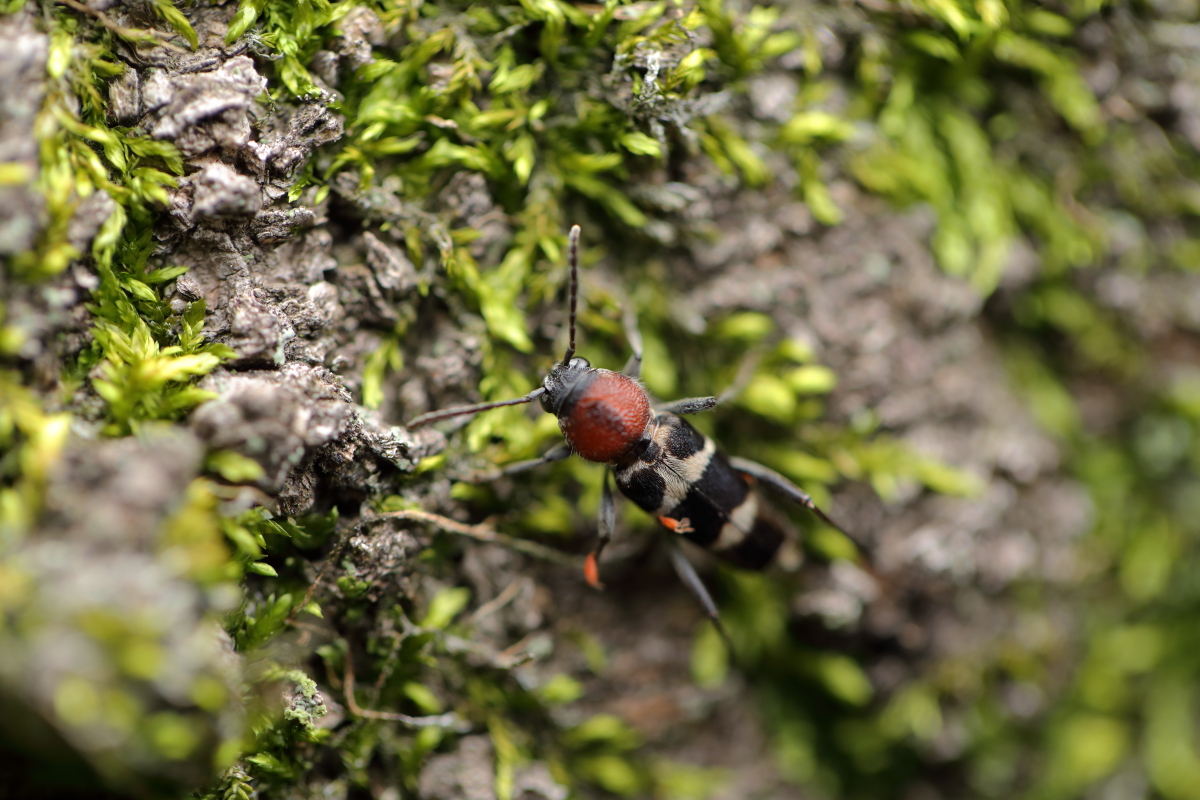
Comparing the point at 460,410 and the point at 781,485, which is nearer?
the point at 460,410

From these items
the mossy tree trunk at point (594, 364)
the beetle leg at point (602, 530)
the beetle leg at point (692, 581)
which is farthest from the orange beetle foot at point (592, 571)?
the beetle leg at point (692, 581)

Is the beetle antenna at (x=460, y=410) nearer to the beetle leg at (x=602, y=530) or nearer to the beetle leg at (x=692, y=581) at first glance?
the beetle leg at (x=602, y=530)

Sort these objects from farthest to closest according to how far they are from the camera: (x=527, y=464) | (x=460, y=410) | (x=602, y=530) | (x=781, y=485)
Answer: (x=781, y=485) < (x=602, y=530) < (x=527, y=464) < (x=460, y=410)

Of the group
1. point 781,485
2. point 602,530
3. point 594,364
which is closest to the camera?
point 602,530

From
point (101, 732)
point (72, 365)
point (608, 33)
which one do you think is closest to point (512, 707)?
point (101, 732)

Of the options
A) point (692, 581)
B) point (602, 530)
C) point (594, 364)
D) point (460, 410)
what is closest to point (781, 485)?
point (692, 581)

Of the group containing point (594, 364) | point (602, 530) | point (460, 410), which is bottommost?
point (602, 530)

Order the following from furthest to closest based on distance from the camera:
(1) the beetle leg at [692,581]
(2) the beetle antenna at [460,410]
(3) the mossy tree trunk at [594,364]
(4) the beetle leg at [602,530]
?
(1) the beetle leg at [692,581], (4) the beetle leg at [602,530], (2) the beetle antenna at [460,410], (3) the mossy tree trunk at [594,364]

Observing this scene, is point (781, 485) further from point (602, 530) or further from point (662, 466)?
point (602, 530)

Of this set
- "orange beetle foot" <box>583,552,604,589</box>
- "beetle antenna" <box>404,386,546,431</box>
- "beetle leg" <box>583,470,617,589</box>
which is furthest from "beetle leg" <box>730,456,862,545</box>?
"beetle antenna" <box>404,386,546,431</box>
